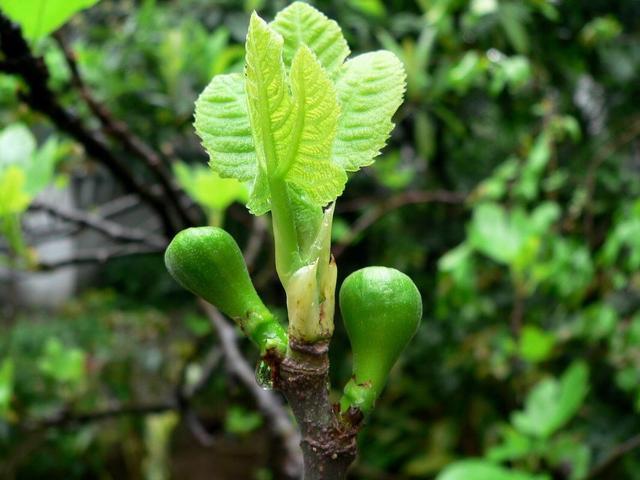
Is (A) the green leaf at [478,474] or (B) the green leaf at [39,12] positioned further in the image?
(A) the green leaf at [478,474]

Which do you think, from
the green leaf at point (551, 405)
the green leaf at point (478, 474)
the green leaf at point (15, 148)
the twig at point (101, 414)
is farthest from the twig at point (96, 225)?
the green leaf at point (551, 405)

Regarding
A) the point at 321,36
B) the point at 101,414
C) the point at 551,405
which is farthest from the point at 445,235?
the point at 321,36

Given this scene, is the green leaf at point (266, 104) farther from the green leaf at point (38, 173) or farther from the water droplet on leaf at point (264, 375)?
the green leaf at point (38, 173)

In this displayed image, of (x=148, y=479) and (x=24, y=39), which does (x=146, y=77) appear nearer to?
(x=24, y=39)

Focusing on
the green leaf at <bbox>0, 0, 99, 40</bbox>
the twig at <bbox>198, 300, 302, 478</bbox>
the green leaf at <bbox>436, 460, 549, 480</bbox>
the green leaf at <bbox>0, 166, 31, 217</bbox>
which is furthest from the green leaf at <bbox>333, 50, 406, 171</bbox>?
the green leaf at <bbox>436, 460, 549, 480</bbox>

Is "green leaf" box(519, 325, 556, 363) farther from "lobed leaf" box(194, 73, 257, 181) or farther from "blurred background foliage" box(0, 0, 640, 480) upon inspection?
"lobed leaf" box(194, 73, 257, 181)

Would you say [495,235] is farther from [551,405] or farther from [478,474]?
[478,474]
